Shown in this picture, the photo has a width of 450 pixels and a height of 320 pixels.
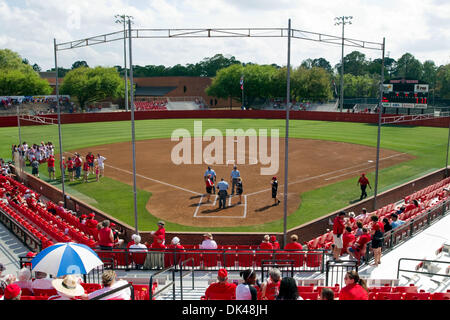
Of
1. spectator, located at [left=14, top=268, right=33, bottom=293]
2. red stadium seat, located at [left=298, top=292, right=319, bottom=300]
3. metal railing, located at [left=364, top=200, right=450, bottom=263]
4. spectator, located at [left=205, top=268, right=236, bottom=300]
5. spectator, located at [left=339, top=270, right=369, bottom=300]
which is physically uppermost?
spectator, located at [left=339, top=270, right=369, bottom=300]

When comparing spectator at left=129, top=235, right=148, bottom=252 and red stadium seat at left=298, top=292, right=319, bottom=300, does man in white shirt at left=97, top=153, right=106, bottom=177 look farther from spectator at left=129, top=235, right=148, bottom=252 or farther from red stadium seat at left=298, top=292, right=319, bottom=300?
red stadium seat at left=298, top=292, right=319, bottom=300

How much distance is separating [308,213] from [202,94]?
87654 mm

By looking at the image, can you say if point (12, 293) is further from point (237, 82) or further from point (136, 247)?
point (237, 82)

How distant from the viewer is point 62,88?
8231 centimetres

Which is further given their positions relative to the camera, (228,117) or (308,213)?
(228,117)

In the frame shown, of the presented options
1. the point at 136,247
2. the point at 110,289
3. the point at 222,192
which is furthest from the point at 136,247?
the point at 222,192

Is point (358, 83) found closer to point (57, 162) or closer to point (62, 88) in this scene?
point (62, 88)

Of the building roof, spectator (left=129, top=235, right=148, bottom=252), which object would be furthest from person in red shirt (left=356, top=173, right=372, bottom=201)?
the building roof

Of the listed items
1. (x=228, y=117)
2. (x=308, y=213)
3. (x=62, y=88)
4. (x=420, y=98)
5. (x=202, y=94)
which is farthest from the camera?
(x=202, y=94)

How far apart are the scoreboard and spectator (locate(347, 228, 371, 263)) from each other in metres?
49.1

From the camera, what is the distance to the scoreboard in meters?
54.5
